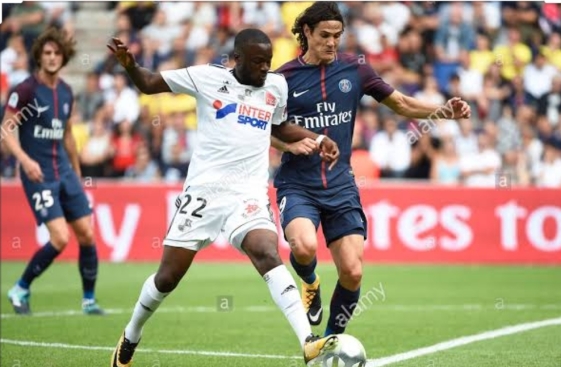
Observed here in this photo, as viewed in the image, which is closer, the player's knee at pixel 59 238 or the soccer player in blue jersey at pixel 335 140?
the soccer player in blue jersey at pixel 335 140

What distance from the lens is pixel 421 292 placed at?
15.0 meters

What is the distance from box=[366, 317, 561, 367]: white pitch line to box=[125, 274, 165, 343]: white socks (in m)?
1.72

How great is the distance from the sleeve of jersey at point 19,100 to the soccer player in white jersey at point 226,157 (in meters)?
4.37

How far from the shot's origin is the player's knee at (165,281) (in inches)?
328

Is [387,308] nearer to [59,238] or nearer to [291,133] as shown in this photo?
[59,238]

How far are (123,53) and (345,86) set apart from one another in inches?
80.9

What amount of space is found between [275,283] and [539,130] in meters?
14.5

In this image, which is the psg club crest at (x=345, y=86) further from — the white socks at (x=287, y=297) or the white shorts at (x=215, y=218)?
the white socks at (x=287, y=297)

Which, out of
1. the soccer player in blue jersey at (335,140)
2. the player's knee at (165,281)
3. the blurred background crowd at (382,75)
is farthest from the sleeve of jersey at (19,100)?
the blurred background crowd at (382,75)

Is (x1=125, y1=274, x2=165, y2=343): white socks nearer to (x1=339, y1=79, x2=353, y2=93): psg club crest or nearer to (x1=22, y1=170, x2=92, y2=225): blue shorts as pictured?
(x1=339, y1=79, x2=353, y2=93): psg club crest

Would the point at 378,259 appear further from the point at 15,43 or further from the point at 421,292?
the point at 15,43

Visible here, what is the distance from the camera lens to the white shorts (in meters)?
8.20

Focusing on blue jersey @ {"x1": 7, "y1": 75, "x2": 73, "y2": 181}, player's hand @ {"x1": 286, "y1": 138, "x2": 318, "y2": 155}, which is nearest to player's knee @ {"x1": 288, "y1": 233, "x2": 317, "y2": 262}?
player's hand @ {"x1": 286, "y1": 138, "x2": 318, "y2": 155}

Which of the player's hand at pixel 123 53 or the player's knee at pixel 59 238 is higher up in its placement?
the player's hand at pixel 123 53
